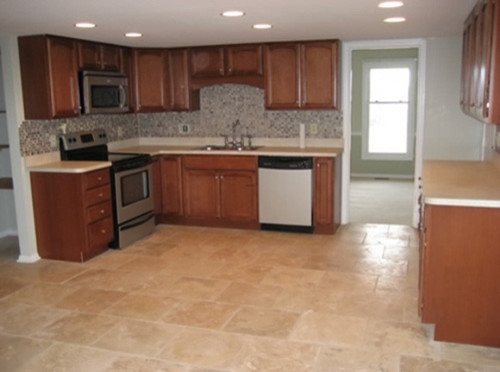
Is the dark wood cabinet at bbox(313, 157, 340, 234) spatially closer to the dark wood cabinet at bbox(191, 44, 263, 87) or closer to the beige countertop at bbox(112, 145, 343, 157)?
the beige countertop at bbox(112, 145, 343, 157)

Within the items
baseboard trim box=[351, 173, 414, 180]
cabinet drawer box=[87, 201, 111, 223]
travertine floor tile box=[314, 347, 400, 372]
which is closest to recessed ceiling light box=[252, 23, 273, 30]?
cabinet drawer box=[87, 201, 111, 223]

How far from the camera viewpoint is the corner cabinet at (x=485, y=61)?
2811 millimetres

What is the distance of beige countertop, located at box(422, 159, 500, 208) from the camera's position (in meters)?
2.91

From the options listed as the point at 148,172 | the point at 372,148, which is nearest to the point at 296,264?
the point at 148,172

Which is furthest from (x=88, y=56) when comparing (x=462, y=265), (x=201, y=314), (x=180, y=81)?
(x=462, y=265)

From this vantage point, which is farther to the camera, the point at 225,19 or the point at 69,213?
the point at 69,213

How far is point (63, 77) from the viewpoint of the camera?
190 inches

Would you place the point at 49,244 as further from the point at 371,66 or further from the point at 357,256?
the point at 371,66

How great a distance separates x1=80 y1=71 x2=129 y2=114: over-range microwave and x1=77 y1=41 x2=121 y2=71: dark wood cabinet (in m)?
0.09

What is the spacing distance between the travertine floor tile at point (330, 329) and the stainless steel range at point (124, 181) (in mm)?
2426

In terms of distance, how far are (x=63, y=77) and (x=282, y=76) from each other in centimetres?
233

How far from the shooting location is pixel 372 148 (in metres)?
9.31

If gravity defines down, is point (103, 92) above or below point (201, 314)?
above

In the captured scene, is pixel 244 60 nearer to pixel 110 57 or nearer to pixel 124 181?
pixel 110 57
